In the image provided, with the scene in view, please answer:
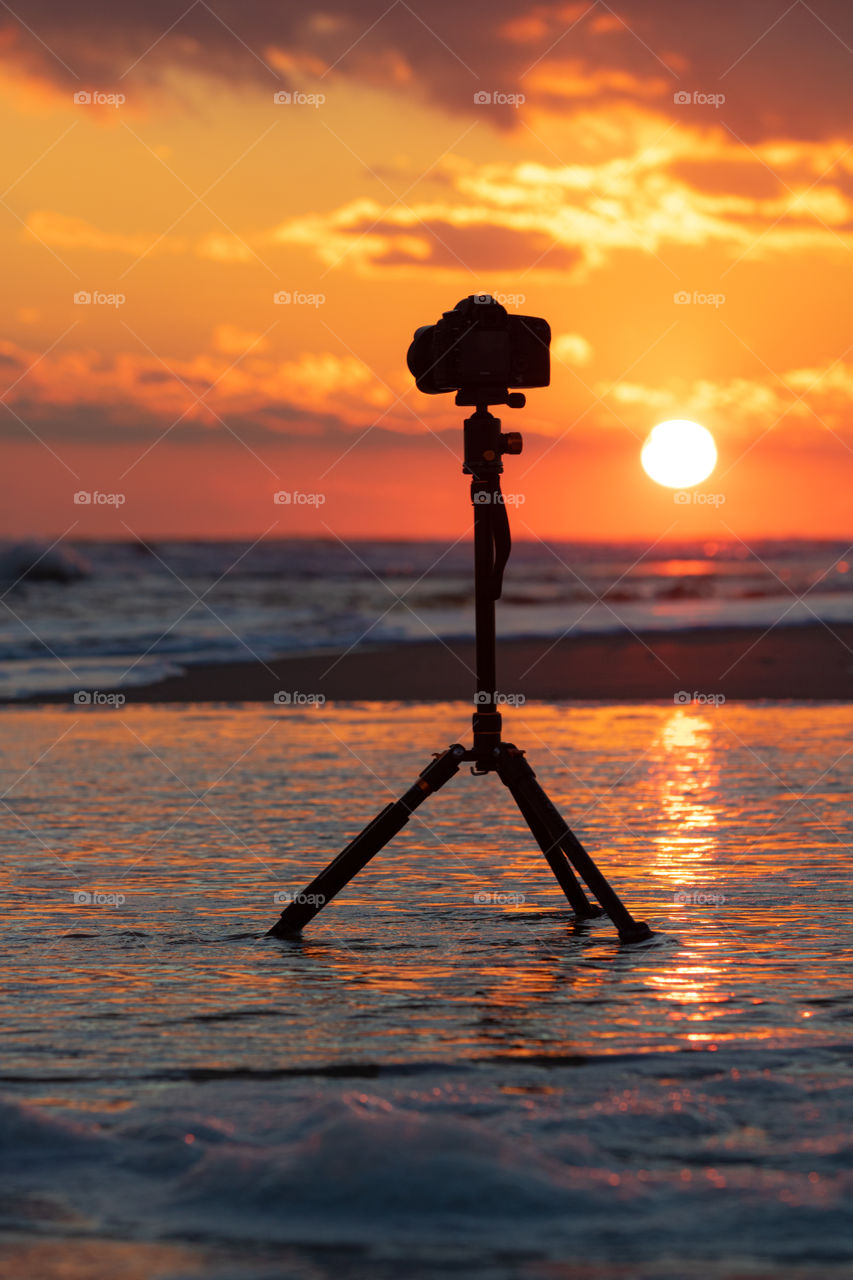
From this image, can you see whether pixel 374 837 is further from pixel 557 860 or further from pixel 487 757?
pixel 557 860

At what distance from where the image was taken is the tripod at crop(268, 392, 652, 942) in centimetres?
534

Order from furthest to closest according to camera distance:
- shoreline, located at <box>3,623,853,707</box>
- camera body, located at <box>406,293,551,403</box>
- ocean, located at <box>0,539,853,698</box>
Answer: ocean, located at <box>0,539,853,698</box> → shoreline, located at <box>3,623,853,707</box> → camera body, located at <box>406,293,551,403</box>

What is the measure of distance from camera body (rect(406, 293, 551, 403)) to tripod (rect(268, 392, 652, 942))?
6 cm

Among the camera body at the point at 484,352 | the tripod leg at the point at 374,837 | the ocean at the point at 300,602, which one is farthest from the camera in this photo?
the ocean at the point at 300,602

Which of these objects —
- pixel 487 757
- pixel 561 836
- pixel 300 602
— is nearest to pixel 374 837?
pixel 487 757

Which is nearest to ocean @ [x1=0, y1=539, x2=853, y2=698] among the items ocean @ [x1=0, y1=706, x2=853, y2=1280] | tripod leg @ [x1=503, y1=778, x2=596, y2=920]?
ocean @ [x1=0, y1=706, x2=853, y2=1280]

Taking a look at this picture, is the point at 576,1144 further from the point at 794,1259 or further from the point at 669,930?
the point at 669,930

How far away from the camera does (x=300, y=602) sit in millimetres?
41188

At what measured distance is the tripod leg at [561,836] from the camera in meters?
5.32

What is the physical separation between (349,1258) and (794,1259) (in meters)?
0.83

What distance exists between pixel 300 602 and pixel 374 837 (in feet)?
118

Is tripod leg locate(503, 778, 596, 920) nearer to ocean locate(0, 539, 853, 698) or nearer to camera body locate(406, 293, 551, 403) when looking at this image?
camera body locate(406, 293, 551, 403)

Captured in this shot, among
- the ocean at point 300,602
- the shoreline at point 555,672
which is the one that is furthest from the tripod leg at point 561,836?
the ocean at point 300,602

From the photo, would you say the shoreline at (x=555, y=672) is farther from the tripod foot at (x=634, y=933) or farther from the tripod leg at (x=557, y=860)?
the tripod foot at (x=634, y=933)
